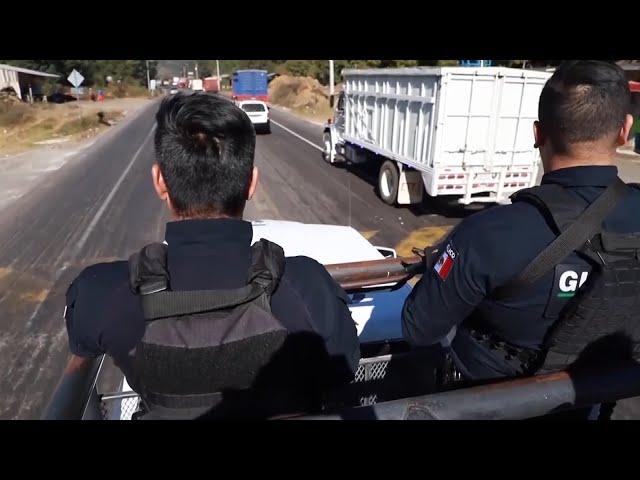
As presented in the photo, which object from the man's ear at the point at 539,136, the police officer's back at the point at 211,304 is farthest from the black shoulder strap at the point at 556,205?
the police officer's back at the point at 211,304

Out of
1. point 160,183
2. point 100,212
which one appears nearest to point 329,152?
point 100,212

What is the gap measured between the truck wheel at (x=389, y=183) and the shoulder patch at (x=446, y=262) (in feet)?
29.2

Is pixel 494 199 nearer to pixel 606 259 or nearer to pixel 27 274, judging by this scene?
pixel 27 274

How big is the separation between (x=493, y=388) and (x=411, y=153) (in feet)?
30.5

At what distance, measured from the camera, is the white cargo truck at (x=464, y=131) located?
9.06 meters

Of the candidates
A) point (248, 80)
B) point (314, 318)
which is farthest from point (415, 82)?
point (248, 80)

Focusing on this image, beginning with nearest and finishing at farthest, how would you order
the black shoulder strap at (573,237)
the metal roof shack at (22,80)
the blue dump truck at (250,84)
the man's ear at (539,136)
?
the black shoulder strap at (573,237)
the man's ear at (539,136)
the blue dump truck at (250,84)
the metal roof shack at (22,80)

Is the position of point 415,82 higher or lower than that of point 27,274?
higher

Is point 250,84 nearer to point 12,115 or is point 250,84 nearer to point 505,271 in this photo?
point 12,115

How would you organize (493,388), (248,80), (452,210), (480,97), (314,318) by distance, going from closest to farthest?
(493,388) < (314,318) < (480,97) < (452,210) < (248,80)

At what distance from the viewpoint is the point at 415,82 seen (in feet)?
32.0

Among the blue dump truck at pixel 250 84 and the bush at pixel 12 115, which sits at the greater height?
the blue dump truck at pixel 250 84

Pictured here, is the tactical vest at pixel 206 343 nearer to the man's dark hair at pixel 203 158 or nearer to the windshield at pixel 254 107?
the man's dark hair at pixel 203 158

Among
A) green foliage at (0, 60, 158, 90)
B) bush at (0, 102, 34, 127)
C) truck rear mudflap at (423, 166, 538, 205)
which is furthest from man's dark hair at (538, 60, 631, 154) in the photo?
green foliage at (0, 60, 158, 90)
